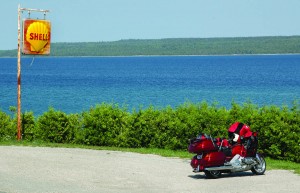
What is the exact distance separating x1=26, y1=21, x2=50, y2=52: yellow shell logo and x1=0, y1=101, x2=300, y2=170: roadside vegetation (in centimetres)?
261

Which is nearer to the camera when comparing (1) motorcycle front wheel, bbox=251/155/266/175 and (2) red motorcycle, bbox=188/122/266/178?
(2) red motorcycle, bbox=188/122/266/178

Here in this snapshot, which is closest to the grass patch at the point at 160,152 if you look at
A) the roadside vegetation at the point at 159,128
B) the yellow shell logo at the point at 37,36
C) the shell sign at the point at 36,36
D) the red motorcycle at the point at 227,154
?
the roadside vegetation at the point at 159,128

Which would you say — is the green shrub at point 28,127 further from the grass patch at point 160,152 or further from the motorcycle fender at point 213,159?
the motorcycle fender at point 213,159

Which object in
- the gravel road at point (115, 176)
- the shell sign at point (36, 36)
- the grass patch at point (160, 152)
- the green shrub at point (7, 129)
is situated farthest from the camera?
the green shrub at point (7, 129)

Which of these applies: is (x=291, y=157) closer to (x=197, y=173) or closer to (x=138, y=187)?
(x=197, y=173)

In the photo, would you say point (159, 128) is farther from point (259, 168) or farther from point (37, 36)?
point (37, 36)

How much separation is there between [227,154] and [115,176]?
9.95 feet

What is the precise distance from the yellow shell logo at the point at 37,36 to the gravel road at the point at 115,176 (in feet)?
17.7

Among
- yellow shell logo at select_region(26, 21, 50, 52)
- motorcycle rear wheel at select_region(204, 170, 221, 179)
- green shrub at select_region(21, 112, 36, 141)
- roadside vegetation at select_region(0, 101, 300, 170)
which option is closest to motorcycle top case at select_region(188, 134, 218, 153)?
motorcycle rear wheel at select_region(204, 170, 221, 179)

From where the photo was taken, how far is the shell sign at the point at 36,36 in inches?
959

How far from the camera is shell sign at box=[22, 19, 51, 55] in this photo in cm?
2436

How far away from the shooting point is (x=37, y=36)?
24594 mm

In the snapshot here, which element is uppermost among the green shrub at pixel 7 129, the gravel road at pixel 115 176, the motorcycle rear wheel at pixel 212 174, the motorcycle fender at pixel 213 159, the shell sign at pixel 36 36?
the shell sign at pixel 36 36

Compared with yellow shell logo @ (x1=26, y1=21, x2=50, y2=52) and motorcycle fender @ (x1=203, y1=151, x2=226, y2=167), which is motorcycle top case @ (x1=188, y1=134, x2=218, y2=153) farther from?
yellow shell logo @ (x1=26, y1=21, x2=50, y2=52)
